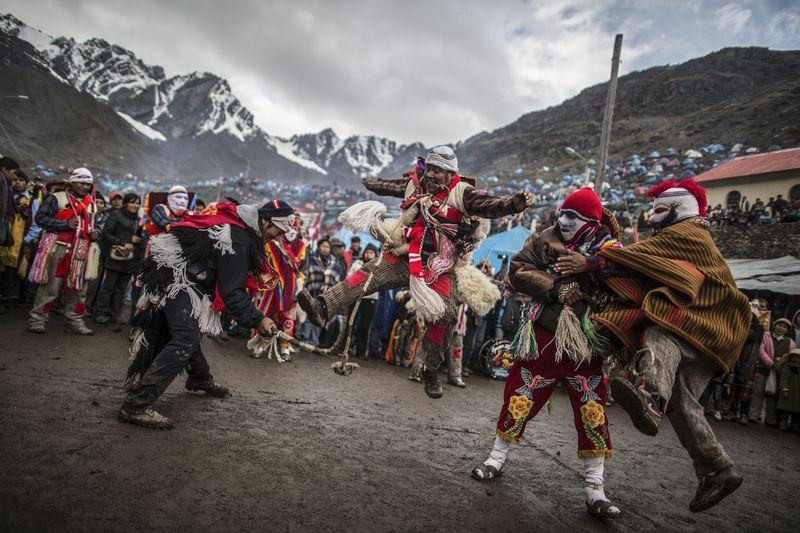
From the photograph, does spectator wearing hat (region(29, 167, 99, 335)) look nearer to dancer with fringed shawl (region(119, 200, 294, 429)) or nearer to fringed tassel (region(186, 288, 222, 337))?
dancer with fringed shawl (region(119, 200, 294, 429))

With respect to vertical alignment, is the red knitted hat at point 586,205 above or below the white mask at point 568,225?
above

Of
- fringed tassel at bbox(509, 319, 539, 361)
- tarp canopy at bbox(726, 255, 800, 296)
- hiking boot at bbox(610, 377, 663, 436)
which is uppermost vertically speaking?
tarp canopy at bbox(726, 255, 800, 296)

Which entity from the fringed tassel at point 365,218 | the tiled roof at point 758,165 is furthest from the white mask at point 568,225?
the tiled roof at point 758,165

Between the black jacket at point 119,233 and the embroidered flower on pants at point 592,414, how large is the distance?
6.73 m

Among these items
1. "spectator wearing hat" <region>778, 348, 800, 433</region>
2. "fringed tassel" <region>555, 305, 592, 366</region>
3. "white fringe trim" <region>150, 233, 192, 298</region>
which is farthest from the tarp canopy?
"white fringe trim" <region>150, 233, 192, 298</region>

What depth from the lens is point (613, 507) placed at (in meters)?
2.76

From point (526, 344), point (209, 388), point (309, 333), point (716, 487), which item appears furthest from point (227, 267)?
point (309, 333)

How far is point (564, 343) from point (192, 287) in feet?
9.39

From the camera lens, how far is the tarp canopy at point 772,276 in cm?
923

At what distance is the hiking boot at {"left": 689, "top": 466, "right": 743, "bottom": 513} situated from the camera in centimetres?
238

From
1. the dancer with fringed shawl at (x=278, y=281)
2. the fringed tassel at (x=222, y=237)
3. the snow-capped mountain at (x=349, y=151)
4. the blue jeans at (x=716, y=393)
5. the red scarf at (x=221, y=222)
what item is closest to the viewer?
the fringed tassel at (x=222, y=237)

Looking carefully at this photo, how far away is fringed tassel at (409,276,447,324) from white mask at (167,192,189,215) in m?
4.55

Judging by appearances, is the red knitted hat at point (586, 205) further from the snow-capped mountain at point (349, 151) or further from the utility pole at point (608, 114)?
the snow-capped mountain at point (349, 151)

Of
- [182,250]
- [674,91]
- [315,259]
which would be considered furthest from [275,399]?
[674,91]
